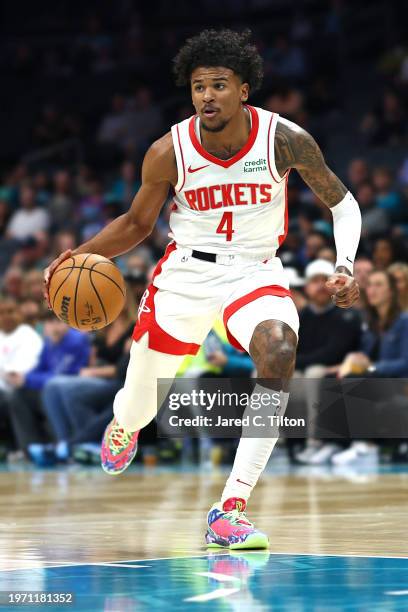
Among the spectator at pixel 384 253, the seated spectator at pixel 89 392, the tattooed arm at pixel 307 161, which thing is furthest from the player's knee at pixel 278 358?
the spectator at pixel 384 253

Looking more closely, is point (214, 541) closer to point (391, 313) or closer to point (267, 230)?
point (267, 230)

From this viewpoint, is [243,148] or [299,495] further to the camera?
[299,495]

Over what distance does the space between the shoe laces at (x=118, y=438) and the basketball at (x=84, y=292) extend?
2.88 feet

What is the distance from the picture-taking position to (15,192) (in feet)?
67.4

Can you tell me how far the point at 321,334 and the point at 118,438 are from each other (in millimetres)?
5186

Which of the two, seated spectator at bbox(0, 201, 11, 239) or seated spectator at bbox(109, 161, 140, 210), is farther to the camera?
seated spectator at bbox(0, 201, 11, 239)

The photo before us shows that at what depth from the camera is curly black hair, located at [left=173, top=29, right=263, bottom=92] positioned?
20.3 ft

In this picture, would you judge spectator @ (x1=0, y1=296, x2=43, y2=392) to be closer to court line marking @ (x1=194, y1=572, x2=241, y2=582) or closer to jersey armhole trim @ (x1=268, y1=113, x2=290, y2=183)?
jersey armhole trim @ (x1=268, y1=113, x2=290, y2=183)

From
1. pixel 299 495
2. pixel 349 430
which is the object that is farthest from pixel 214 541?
pixel 349 430

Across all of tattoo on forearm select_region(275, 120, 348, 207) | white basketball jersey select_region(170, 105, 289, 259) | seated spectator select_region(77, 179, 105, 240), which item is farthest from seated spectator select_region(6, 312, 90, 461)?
tattoo on forearm select_region(275, 120, 348, 207)

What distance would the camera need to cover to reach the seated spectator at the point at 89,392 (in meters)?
12.3

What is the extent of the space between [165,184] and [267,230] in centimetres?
58

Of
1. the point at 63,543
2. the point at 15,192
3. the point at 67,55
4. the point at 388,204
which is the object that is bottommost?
the point at 63,543

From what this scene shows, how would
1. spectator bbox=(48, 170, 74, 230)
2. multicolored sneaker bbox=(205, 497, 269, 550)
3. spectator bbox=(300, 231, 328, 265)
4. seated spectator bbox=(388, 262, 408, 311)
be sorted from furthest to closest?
spectator bbox=(48, 170, 74, 230) < spectator bbox=(300, 231, 328, 265) < seated spectator bbox=(388, 262, 408, 311) < multicolored sneaker bbox=(205, 497, 269, 550)
